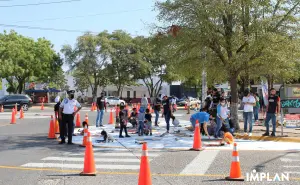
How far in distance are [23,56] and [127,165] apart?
4289cm

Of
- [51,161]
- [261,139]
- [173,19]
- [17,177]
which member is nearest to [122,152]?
[51,161]

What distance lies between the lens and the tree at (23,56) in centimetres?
4678

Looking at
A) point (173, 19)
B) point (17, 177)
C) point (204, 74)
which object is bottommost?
point (17, 177)

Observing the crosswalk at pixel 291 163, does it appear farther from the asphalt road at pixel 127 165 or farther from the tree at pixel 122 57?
the tree at pixel 122 57

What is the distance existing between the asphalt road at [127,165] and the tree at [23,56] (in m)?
36.0

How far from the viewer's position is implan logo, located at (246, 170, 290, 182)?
25.8ft

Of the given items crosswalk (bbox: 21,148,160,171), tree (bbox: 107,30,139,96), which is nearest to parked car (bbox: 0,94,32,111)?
tree (bbox: 107,30,139,96)

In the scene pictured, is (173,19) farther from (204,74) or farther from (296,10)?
(296,10)

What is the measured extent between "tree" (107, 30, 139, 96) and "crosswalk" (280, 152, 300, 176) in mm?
42466

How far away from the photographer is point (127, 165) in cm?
960

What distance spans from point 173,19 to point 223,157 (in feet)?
23.2

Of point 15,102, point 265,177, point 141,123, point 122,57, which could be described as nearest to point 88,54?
point 122,57

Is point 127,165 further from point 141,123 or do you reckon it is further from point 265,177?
point 141,123

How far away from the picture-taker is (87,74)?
5319 centimetres
